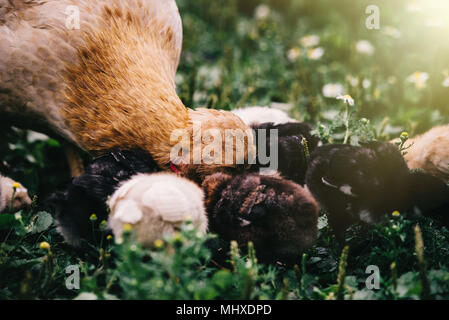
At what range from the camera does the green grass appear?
148 cm

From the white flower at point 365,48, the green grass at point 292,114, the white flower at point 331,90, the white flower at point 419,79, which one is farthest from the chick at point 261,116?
the white flower at point 365,48

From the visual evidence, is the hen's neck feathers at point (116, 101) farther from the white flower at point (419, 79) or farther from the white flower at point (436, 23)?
the white flower at point (436, 23)

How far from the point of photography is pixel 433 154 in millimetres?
2090

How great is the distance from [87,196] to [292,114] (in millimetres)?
1868

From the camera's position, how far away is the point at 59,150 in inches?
111

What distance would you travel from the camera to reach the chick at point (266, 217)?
5.61 ft

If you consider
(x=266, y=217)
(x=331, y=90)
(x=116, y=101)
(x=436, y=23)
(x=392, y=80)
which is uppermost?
(x=436, y=23)

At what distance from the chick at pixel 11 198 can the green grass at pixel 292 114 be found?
64mm

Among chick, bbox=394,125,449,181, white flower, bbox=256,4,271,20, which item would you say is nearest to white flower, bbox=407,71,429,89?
chick, bbox=394,125,449,181

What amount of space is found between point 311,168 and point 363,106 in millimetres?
1568

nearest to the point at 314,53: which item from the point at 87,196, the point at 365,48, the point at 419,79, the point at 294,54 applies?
the point at 294,54

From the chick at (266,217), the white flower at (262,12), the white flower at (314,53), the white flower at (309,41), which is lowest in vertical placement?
the chick at (266,217)

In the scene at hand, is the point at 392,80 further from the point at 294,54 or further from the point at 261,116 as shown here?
the point at 261,116

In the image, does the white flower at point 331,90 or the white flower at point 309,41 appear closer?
the white flower at point 331,90
